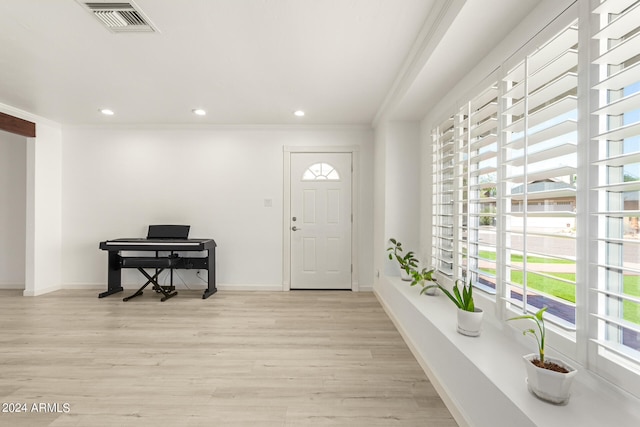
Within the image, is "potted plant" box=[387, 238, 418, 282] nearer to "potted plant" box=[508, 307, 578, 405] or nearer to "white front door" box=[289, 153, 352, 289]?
"white front door" box=[289, 153, 352, 289]

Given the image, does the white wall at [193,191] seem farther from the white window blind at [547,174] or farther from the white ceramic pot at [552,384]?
the white ceramic pot at [552,384]

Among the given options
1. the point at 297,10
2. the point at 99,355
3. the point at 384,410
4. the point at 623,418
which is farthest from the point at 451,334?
the point at 99,355

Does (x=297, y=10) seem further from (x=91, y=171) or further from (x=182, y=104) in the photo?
(x=91, y=171)

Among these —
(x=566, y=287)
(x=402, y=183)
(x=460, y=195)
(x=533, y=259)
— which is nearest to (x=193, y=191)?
(x=402, y=183)

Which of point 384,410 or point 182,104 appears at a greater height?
point 182,104

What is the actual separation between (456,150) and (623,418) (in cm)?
193

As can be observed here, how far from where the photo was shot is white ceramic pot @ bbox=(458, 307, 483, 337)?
5.82 ft

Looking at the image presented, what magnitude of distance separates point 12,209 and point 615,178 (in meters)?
6.76

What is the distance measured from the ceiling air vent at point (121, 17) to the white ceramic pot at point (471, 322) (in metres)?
2.80

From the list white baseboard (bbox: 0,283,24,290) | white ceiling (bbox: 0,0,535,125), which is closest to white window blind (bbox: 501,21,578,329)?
white ceiling (bbox: 0,0,535,125)

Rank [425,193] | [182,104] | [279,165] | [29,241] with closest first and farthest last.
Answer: [425,193] → [182,104] → [29,241] → [279,165]

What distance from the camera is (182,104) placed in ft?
11.9

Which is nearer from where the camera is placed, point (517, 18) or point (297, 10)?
point (517, 18)

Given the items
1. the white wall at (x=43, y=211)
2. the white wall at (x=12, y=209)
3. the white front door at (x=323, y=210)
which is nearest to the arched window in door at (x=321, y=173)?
the white front door at (x=323, y=210)
